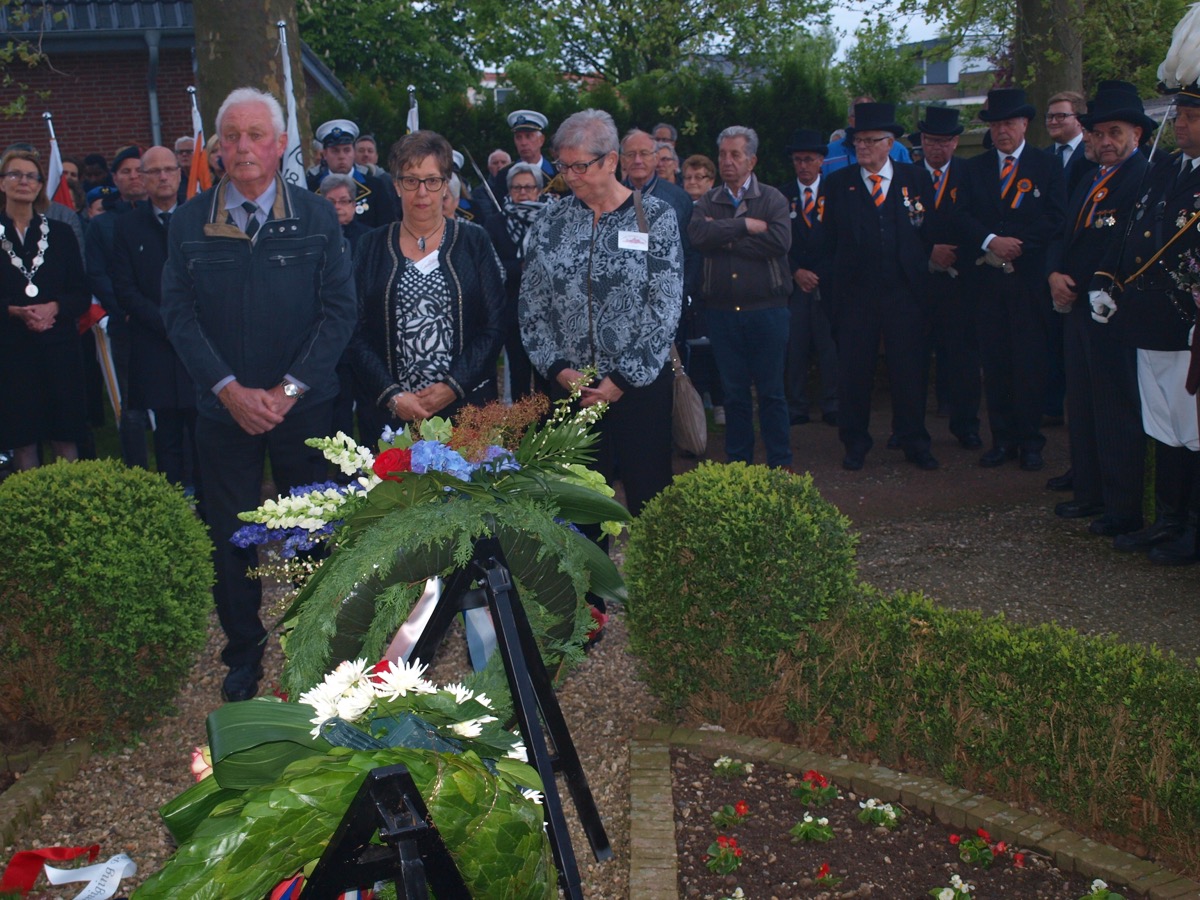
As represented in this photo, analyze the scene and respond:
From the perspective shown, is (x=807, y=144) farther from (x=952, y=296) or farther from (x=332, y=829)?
(x=332, y=829)

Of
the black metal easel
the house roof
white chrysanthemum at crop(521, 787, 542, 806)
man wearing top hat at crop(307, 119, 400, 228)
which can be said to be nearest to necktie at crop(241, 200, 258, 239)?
the black metal easel

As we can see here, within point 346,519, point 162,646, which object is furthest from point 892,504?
point 346,519

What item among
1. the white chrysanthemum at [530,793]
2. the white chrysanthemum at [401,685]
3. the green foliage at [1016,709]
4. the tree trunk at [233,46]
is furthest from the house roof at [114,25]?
the white chrysanthemum at [530,793]

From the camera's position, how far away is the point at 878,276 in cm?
920

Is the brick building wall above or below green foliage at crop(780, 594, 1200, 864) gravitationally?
above

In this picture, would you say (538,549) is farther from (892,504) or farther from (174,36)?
(174,36)

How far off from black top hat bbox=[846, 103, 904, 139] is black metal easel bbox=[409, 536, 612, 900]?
6611 mm

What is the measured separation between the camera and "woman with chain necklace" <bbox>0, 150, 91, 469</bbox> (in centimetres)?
855

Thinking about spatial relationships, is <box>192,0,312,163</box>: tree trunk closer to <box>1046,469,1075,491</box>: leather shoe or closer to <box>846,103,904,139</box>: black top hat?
<box>846,103,904,139</box>: black top hat

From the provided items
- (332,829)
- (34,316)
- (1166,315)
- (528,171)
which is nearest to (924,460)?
(1166,315)

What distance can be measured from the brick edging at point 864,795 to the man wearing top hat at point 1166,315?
3271mm

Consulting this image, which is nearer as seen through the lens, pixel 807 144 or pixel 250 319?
pixel 250 319

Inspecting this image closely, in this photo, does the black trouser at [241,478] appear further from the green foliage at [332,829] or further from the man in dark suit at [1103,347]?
the man in dark suit at [1103,347]

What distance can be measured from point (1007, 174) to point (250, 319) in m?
6.24
